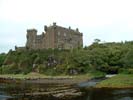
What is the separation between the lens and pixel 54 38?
156875 mm

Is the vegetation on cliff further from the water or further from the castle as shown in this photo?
the water

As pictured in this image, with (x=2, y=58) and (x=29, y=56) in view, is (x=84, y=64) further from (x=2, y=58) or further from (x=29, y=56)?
(x=2, y=58)

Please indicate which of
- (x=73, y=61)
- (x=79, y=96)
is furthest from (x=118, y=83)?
(x=73, y=61)

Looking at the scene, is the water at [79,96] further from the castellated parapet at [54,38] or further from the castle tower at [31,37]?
the castle tower at [31,37]

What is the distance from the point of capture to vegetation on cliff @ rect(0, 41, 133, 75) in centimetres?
11556

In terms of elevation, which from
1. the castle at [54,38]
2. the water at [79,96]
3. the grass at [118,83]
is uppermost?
the castle at [54,38]

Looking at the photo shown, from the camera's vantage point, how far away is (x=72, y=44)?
171375mm

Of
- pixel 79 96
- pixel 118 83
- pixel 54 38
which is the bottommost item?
pixel 79 96

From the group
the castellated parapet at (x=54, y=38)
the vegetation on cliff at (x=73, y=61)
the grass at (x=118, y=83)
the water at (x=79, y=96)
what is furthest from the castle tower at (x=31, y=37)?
the water at (x=79, y=96)

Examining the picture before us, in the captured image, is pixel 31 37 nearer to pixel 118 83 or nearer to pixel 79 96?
pixel 118 83

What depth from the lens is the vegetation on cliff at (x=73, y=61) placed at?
11556cm

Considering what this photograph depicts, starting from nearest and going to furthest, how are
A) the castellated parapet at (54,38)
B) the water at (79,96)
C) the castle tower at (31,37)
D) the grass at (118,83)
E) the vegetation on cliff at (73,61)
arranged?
the water at (79,96), the grass at (118,83), the vegetation on cliff at (73,61), the castellated parapet at (54,38), the castle tower at (31,37)

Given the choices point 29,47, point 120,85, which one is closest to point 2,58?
point 29,47

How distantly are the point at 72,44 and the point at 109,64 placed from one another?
5509 cm
